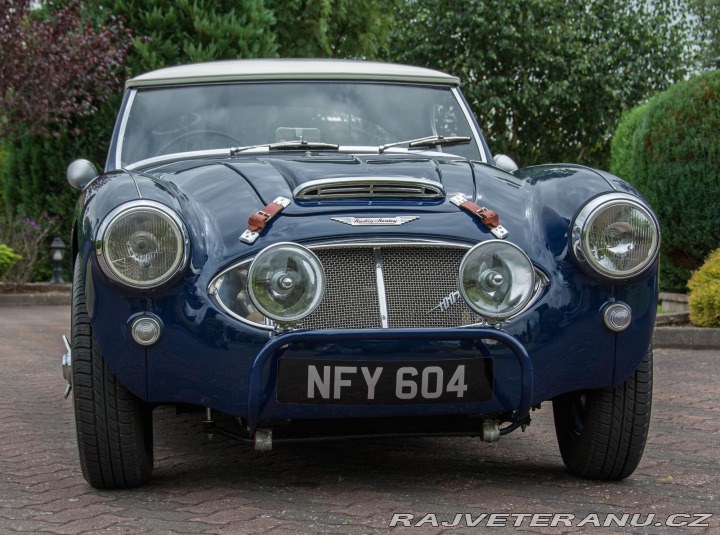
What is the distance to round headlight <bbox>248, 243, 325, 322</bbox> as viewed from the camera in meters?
3.26

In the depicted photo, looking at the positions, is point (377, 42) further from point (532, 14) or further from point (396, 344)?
point (396, 344)

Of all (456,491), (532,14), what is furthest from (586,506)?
(532,14)

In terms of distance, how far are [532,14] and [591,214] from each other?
21081 mm

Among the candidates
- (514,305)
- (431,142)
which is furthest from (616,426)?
(431,142)

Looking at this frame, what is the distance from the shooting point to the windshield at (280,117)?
15.6 feet

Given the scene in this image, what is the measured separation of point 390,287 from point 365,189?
0.39 metres

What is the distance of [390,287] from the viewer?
133 inches

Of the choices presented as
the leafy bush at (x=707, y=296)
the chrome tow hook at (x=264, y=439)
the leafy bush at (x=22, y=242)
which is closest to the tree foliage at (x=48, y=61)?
the leafy bush at (x=22, y=242)

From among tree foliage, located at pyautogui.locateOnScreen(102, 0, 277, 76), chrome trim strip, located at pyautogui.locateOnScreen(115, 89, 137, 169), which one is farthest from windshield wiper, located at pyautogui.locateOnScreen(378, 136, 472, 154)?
tree foliage, located at pyautogui.locateOnScreen(102, 0, 277, 76)

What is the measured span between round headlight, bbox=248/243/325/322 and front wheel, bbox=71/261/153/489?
616mm

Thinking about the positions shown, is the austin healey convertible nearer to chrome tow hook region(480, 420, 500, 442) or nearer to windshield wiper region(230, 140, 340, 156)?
chrome tow hook region(480, 420, 500, 442)

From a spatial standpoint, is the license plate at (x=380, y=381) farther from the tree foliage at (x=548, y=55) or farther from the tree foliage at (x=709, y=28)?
the tree foliage at (x=709, y=28)

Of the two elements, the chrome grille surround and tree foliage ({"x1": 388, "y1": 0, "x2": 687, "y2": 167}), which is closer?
the chrome grille surround

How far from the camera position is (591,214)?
349cm
